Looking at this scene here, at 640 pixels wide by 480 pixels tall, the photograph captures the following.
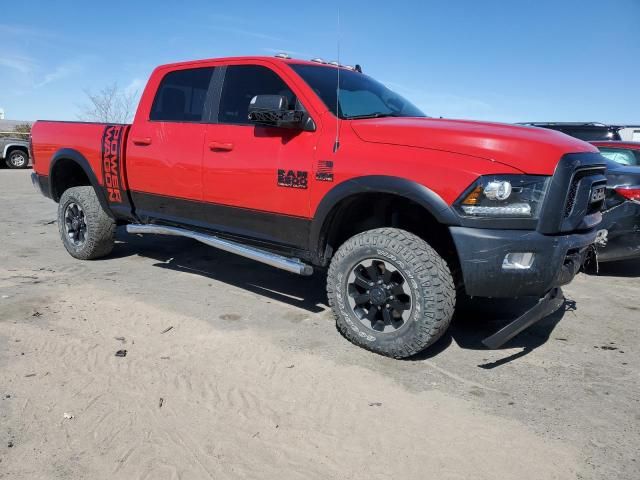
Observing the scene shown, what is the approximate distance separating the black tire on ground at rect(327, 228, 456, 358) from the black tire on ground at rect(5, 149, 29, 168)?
20787mm

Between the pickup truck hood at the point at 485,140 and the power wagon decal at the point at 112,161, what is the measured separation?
9.03 feet

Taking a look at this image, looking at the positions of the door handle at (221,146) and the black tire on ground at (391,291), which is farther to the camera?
the door handle at (221,146)

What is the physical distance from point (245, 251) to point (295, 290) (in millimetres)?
1024

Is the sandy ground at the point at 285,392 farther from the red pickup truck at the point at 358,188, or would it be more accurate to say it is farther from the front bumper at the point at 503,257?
the front bumper at the point at 503,257

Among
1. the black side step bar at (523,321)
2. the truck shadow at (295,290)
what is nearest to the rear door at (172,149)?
the truck shadow at (295,290)

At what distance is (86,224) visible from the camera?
563 centimetres

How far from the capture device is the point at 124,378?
10.0 feet

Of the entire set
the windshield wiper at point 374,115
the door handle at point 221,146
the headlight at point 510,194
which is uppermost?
the windshield wiper at point 374,115

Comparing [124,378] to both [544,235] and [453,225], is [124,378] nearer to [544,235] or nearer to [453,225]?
[453,225]

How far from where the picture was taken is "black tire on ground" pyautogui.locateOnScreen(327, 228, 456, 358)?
3.21m

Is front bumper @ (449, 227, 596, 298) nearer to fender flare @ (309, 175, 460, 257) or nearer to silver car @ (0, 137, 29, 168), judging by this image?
fender flare @ (309, 175, 460, 257)

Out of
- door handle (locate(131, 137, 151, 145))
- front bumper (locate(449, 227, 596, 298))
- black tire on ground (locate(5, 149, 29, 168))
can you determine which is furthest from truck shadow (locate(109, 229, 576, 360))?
black tire on ground (locate(5, 149, 29, 168))

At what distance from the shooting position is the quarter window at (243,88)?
4121 mm

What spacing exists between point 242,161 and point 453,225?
179 centimetres
